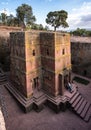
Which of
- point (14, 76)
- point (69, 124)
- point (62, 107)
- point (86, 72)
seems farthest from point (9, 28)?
point (69, 124)

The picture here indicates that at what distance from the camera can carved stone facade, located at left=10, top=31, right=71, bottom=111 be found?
12.5 meters

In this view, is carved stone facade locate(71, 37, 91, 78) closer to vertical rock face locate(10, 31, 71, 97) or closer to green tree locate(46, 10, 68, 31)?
vertical rock face locate(10, 31, 71, 97)

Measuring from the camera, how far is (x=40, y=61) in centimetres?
1416

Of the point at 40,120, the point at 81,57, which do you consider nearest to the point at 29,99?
the point at 40,120

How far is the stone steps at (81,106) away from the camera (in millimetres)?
11765

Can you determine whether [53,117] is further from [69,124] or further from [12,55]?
[12,55]

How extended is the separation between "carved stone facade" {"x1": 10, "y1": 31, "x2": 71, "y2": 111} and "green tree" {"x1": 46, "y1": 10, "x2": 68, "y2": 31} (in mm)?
22727

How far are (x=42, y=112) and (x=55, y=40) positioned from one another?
283 inches

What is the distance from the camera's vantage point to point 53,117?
11.5 metres

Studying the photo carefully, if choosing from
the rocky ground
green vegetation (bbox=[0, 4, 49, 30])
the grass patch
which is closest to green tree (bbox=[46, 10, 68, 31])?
green vegetation (bbox=[0, 4, 49, 30])

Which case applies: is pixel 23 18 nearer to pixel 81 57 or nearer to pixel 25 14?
pixel 25 14

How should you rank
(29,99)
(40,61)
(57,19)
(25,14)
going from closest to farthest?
1. (29,99)
2. (40,61)
3. (25,14)
4. (57,19)

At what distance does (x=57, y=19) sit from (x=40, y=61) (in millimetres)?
24747

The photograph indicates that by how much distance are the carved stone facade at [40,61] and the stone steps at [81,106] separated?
5.26 ft
